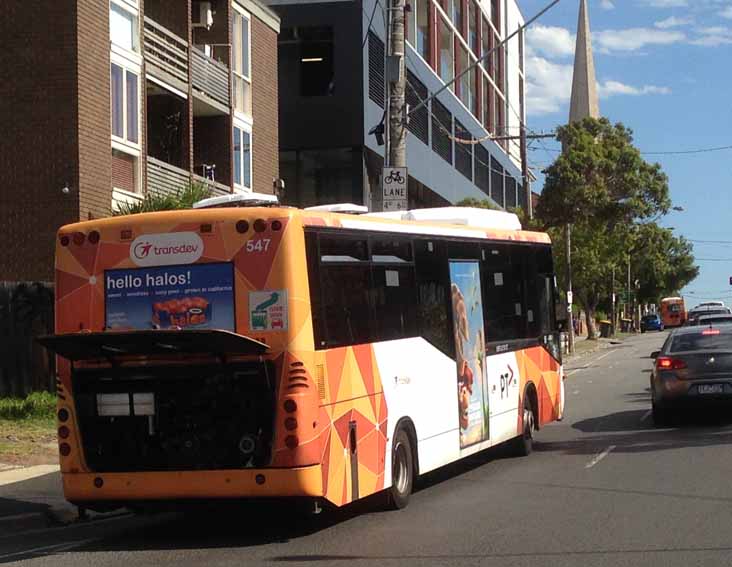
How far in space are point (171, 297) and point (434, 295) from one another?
355 centimetres

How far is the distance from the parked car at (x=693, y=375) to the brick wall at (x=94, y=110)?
1142 centimetres

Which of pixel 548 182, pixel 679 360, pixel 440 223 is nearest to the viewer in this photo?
pixel 440 223

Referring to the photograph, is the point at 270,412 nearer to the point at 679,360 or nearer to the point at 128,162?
the point at 679,360

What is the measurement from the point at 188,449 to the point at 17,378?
1343cm

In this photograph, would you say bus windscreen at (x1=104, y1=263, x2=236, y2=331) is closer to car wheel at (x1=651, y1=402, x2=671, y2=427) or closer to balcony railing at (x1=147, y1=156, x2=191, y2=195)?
A: car wheel at (x1=651, y1=402, x2=671, y2=427)

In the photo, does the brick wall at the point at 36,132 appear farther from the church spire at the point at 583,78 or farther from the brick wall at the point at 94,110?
the church spire at the point at 583,78

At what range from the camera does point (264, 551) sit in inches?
372

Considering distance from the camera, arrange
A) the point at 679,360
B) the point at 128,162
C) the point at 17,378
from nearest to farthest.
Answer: the point at 679,360
the point at 17,378
the point at 128,162

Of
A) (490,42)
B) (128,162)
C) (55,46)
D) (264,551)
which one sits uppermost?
(490,42)

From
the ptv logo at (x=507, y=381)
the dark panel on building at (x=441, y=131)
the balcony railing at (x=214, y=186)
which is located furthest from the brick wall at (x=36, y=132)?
the dark panel on building at (x=441, y=131)

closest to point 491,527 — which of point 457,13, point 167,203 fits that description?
point 167,203

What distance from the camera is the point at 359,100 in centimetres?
3838

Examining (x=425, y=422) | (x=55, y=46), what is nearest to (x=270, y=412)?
(x=425, y=422)

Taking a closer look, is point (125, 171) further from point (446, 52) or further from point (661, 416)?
point (446, 52)
